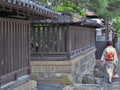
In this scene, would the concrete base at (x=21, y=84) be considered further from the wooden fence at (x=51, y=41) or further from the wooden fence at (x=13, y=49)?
the wooden fence at (x=51, y=41)

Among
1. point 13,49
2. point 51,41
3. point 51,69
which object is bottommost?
point 51,69

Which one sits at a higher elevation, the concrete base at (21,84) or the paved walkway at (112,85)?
the concrete base at (21,84)

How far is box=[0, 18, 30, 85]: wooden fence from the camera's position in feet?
31.1

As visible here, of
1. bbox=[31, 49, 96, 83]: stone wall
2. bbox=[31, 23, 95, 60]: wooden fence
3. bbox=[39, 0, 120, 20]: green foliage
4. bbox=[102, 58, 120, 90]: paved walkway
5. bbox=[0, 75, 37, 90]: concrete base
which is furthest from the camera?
bbox=[39, 0, 120, 20]: green foliage

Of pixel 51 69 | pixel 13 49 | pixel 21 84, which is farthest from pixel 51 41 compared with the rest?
pixel 13 49

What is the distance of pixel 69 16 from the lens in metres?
15.5

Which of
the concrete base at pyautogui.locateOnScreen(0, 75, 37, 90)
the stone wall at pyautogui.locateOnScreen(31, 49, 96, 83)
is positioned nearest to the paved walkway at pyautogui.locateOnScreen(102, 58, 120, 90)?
the stone wall at pyautogui.locateOnScreen(31, 49, 96, 83)

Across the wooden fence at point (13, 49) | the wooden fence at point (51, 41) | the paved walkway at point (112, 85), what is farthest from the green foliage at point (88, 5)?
the wooden fence at point (13, 49)

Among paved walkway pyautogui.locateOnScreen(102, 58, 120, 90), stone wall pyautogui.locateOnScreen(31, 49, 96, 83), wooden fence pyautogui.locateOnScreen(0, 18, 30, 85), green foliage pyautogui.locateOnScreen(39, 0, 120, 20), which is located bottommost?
paved walkway pyautogui.locateOnScreen(102, 58, 120, 90)

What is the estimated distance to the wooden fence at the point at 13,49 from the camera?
9.49 m

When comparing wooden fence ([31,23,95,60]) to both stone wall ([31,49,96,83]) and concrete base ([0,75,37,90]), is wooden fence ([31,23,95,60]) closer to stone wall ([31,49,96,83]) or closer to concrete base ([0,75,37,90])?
stone wall ([31,49,96,83])

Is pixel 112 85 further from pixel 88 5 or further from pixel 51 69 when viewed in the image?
pixel 88 5

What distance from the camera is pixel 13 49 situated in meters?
10.1

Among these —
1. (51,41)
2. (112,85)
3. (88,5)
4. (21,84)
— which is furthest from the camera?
(88,5)
